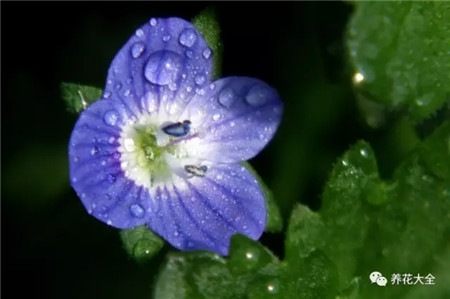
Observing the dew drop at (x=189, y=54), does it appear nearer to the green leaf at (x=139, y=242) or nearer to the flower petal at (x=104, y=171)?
the flower petal at (x=104, y=171)

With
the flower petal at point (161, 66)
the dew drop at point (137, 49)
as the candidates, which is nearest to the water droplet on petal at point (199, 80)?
the flower petal at point (161, 66)

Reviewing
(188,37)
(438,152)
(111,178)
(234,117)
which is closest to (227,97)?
(234,117)

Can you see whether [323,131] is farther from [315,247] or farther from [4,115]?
[4,115]

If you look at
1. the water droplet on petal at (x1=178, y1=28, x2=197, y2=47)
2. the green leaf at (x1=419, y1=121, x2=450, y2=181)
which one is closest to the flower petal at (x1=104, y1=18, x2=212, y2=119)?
the water droplet on petal at (x1=178, y1=28, x2=197, y2=47)

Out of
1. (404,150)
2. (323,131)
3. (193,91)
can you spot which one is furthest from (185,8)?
(404,150)

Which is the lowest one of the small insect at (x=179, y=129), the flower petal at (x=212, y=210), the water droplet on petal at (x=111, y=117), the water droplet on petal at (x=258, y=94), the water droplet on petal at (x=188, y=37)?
the flower petal at (x=212, y=210)

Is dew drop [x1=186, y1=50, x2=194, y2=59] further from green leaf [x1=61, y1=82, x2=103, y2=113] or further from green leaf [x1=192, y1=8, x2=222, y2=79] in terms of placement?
green leaf [x1=61, y1=82, x2=103, y2=113]
